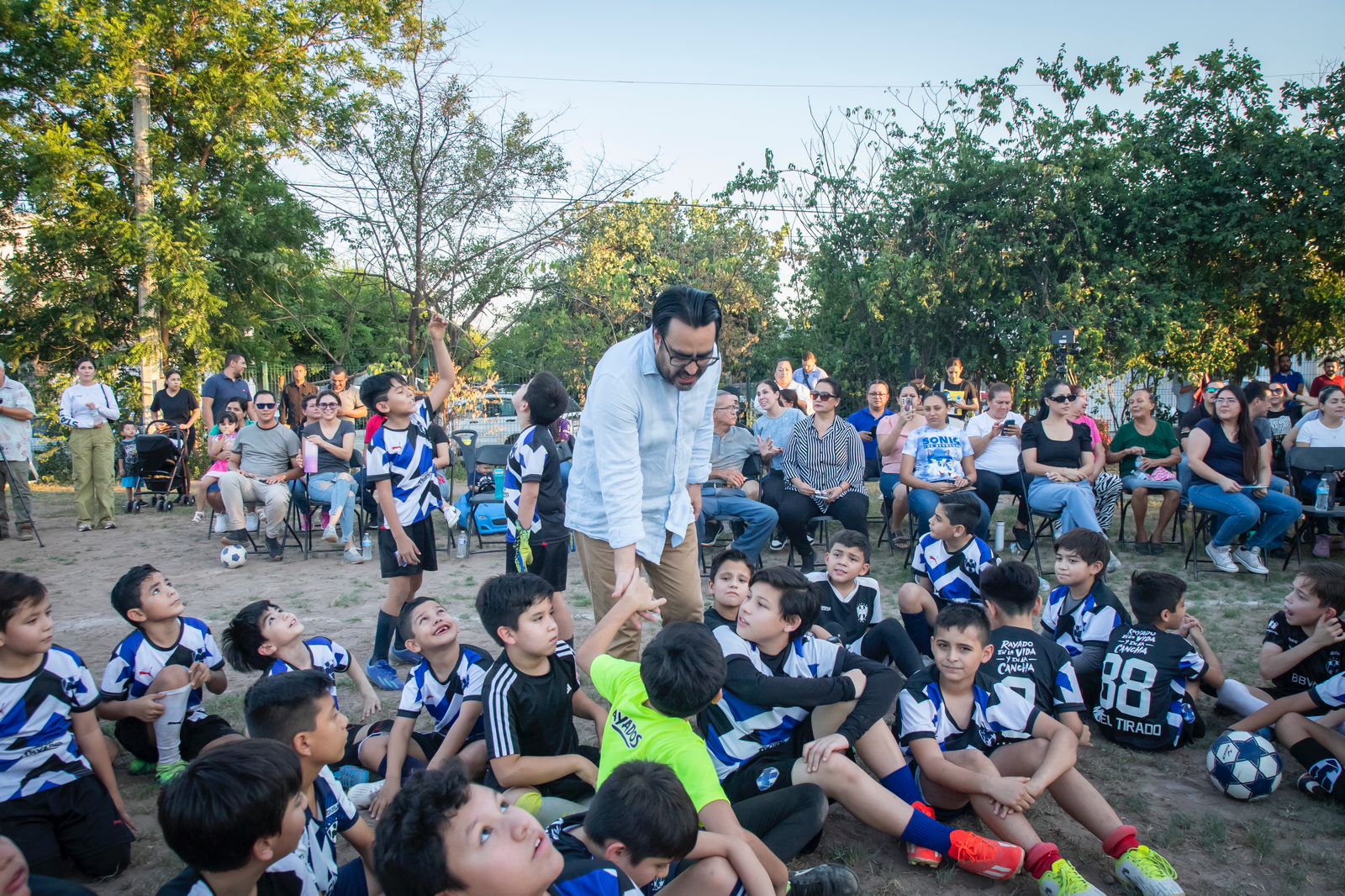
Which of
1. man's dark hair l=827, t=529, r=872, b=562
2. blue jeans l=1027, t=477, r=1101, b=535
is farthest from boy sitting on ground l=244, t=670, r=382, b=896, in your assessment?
blue jeans l=1027, t=477, r=1101, b=535

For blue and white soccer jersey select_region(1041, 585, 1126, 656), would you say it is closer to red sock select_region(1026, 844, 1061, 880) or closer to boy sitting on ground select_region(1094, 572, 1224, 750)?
boy sitting on ground select_region(1094, 572, 1224, 750)

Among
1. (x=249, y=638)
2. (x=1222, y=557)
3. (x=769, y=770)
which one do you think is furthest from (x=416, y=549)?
(x=1222, y=557)

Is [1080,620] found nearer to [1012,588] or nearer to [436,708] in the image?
[1012,588]

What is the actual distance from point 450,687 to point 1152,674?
2759 millimetres

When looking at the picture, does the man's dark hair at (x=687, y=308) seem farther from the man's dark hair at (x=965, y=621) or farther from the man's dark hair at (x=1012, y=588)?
the man's dark hair at (x=1012, y=588)

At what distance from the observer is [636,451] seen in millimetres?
2986

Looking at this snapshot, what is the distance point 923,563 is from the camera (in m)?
4.43

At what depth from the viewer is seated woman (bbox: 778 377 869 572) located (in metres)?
6.38

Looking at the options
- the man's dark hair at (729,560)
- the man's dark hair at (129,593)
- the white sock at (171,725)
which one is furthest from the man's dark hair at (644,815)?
the man's dark hair at (129,593)

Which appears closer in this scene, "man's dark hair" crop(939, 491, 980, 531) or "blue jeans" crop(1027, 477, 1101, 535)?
"man's dark hair" crop(939, 491, 980, 531)

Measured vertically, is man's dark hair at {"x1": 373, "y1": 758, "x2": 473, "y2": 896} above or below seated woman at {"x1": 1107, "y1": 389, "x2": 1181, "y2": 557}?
below

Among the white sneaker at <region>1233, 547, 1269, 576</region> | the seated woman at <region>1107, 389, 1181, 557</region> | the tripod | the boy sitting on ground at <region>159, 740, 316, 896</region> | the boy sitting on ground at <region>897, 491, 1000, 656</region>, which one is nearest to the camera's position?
the boy sitting on ground at <region>159, 740, 316, 896</region>

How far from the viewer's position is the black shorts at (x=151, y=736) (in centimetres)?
326

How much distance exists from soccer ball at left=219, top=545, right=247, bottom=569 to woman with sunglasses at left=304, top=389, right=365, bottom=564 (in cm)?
67
